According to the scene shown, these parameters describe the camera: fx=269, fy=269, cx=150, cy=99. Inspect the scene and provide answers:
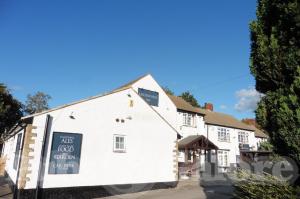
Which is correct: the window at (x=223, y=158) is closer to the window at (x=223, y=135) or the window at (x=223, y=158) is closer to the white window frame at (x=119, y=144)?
the window at (x=223, y=135)

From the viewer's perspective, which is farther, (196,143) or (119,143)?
(196,143)

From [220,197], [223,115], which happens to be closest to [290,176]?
[220,197]

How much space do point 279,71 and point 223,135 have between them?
92.9 feet

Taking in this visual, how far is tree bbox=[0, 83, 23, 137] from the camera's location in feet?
108

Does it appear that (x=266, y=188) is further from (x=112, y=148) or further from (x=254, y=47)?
(x=112, y=148)

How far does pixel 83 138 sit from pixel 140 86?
39.5 ft

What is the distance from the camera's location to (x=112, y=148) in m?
15.6

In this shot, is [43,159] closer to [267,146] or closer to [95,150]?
[95,150]

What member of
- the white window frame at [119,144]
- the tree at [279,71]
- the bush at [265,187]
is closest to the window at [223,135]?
the white window frame at [119,144]

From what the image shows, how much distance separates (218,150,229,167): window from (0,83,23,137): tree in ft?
89.0

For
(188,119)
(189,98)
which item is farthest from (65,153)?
(189,98)

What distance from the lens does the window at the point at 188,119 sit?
103 feet

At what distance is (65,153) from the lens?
45.8 feet

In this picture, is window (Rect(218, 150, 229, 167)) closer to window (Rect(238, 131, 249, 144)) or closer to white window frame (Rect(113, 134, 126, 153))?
window (Rect(238, 131, 249, 144))
